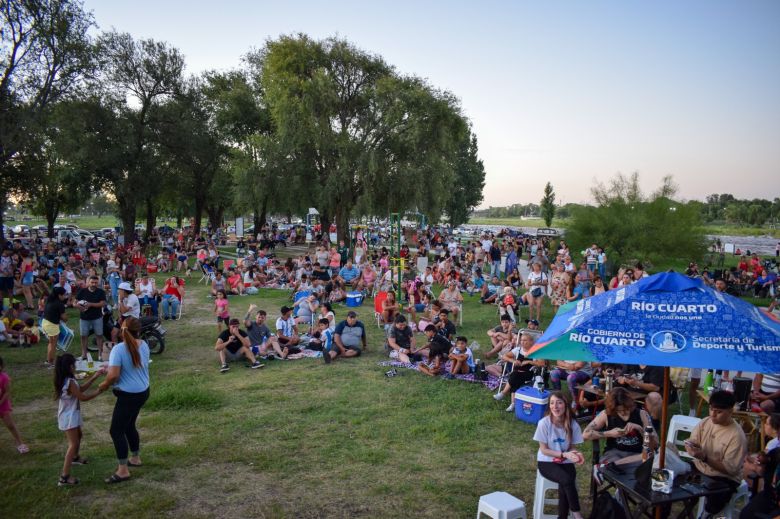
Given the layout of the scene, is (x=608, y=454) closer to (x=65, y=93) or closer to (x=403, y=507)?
(x=403, y=507)

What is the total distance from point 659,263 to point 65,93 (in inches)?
1179

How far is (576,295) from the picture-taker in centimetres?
1334

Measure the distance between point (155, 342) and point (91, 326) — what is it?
1.38 m

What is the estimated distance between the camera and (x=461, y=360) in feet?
30.8

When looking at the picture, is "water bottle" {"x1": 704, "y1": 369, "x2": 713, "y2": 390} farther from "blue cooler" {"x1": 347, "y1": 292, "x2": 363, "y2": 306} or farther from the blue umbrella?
"blue cooler" {"x1": 347, "y1": 292, "x2": 363, "y2": 306}

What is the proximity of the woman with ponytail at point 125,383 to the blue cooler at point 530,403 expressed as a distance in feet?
16.0

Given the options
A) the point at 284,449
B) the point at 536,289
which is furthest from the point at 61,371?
the point at 536,289

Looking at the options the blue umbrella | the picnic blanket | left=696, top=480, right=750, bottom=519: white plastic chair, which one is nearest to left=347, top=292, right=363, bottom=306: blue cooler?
the picnic blanket

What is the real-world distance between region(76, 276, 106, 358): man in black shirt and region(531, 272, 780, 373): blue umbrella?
27.6 ft

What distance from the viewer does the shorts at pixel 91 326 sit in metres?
9.91

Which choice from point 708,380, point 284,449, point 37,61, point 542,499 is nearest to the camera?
point 542,499

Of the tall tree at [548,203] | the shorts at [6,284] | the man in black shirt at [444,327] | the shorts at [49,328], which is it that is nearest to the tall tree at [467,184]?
the tall tree at [548,203]

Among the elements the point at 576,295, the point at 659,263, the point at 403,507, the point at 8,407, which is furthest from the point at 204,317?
the point at 659,263

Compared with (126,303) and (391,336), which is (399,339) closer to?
(391,336)
